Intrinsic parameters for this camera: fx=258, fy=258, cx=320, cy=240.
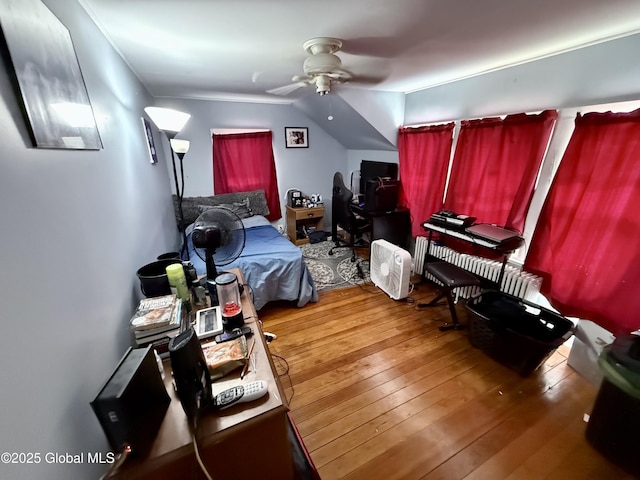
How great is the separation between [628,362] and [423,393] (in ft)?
3.39

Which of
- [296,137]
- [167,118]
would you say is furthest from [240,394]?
[296,137]

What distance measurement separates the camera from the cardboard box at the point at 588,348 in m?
1.71

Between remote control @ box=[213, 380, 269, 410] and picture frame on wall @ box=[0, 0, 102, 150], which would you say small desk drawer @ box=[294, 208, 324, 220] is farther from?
remote control @ box=[213, 380, 269, 410]

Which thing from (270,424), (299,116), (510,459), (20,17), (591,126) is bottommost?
(510,459)

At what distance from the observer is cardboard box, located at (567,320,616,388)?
5.63 feet

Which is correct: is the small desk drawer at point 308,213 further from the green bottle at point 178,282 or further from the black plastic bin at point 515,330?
the green bottle at point 178,282

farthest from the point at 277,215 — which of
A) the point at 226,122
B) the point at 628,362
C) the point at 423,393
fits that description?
the point at 628,362

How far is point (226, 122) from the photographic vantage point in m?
3.65

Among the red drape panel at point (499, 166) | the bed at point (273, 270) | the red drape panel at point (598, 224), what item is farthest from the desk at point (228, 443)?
the red drape panel at point (499, 166)

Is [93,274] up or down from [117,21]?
down

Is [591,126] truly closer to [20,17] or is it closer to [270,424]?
[270,424]

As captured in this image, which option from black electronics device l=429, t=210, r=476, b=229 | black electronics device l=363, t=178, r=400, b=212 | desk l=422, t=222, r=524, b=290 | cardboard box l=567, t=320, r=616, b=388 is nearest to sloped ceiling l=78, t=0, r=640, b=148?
black electronics device l=363, t=178, r=400, b=212

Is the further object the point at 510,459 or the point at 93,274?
the point at 510,459

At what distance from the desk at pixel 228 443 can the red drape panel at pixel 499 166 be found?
2347 mm
